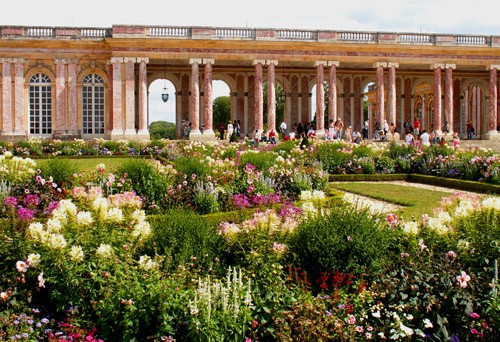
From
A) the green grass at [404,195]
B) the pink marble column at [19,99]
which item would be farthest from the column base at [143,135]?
the green grass at [404,195]

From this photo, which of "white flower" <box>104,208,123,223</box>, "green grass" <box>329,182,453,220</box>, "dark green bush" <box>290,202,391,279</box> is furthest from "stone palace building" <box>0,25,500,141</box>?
"dark green bush" <box>290,202,391,279</box>

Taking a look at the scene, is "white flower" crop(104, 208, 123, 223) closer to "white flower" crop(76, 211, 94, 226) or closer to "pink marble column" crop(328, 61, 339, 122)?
"white flower" crop(76, 211, 94, 226)

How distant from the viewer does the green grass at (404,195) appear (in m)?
12.3

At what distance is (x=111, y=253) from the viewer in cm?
600

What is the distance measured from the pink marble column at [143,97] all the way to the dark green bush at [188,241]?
2802 centimetres

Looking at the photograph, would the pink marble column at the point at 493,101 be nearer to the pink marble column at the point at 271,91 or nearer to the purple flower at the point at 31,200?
the pink marble column at the point at 271,91

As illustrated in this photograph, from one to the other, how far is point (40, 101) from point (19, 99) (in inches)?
44.7

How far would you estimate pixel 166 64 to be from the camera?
37.5 m

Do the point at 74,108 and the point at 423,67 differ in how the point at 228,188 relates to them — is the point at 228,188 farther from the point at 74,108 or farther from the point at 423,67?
the point at 423,67

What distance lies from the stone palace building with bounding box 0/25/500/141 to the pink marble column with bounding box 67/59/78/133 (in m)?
0.06

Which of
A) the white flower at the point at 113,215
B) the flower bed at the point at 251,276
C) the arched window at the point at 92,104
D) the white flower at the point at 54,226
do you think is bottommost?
the flower bed at the point at 251,276

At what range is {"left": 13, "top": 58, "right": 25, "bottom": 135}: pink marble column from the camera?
3381 centimetres

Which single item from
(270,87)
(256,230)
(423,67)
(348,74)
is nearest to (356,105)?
(348,74)

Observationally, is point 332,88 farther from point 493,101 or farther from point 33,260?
point 33,260
